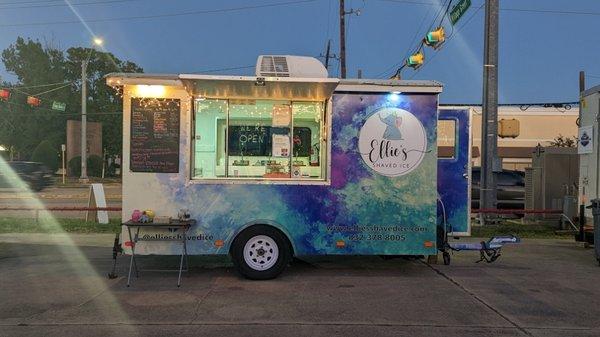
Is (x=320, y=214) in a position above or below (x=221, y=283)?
above

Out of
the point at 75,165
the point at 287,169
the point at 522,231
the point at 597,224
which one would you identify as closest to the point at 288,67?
the point at 287,169

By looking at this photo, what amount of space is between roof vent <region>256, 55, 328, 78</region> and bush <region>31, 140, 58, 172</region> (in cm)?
4252

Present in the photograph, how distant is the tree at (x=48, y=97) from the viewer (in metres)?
49.3

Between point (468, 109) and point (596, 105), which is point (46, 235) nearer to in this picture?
point (468, 109)

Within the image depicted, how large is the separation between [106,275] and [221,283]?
1.82 metres

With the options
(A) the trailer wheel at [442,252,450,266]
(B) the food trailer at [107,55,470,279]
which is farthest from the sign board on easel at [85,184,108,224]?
(A) the trailer wheel at [442,252,450,266]

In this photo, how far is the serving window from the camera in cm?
811

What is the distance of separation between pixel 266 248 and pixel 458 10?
8.59m

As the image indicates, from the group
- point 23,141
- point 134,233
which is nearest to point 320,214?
point 134,233

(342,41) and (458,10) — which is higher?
(342,41)

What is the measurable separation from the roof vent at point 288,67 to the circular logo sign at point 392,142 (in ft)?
3.44

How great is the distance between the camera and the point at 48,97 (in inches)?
1991

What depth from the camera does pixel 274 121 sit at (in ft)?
27.3

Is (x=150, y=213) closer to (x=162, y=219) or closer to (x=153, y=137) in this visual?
(x=162, y=219)
